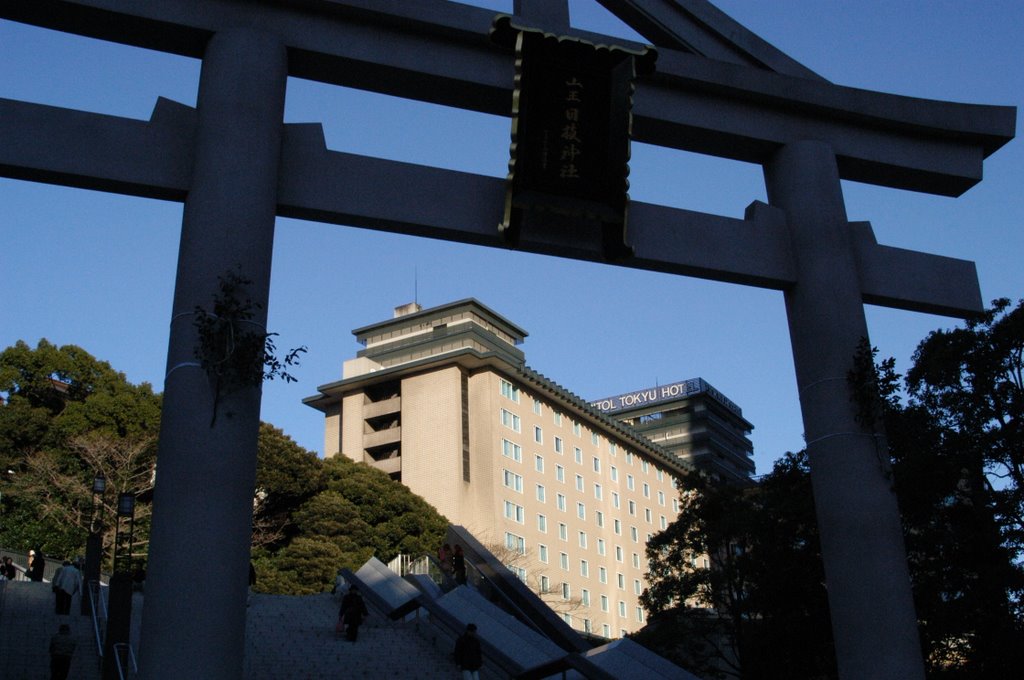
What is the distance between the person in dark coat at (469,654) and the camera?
13.1m

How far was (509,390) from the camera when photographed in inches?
2512

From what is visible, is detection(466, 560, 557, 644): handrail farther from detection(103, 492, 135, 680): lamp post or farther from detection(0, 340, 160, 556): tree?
detection(0, 340, 160, 556): tree

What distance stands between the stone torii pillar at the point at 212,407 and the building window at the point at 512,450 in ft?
172

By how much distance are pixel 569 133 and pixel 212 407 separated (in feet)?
12.9

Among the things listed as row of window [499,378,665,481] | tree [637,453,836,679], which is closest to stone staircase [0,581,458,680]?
tree [637,453,836,679]

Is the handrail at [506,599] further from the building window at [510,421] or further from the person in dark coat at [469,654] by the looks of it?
the building window at [510,421]

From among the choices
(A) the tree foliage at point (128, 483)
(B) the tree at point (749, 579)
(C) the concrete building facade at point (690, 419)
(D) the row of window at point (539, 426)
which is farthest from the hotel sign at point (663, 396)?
(B) the tree at point (749, 579)

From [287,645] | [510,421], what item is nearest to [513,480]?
[510,421]

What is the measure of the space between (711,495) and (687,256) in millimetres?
14323

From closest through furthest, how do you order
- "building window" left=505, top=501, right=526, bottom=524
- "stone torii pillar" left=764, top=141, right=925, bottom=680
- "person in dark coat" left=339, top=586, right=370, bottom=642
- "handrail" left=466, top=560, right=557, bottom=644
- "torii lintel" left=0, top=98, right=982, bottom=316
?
1. "torii lintel" left=0, top=98, right=982, bottom=316
2. "stone torii pillar" left=764, top=141, right=925, bottom=680
3. "person in dark coat" left=339, top=586, right=370, bottom=642
4. "handrail" left=466, top=560, right=557, bottom=644
5. "building window" left=505, top=501, right=526, bottom=524

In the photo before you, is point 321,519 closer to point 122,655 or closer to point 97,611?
point 97,611

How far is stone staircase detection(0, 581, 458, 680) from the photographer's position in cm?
1298

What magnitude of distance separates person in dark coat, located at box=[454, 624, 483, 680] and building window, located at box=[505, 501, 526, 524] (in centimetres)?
4606

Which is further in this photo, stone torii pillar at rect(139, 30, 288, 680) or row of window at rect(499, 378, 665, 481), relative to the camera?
row of window at rect(499, 378, 665, 481)
